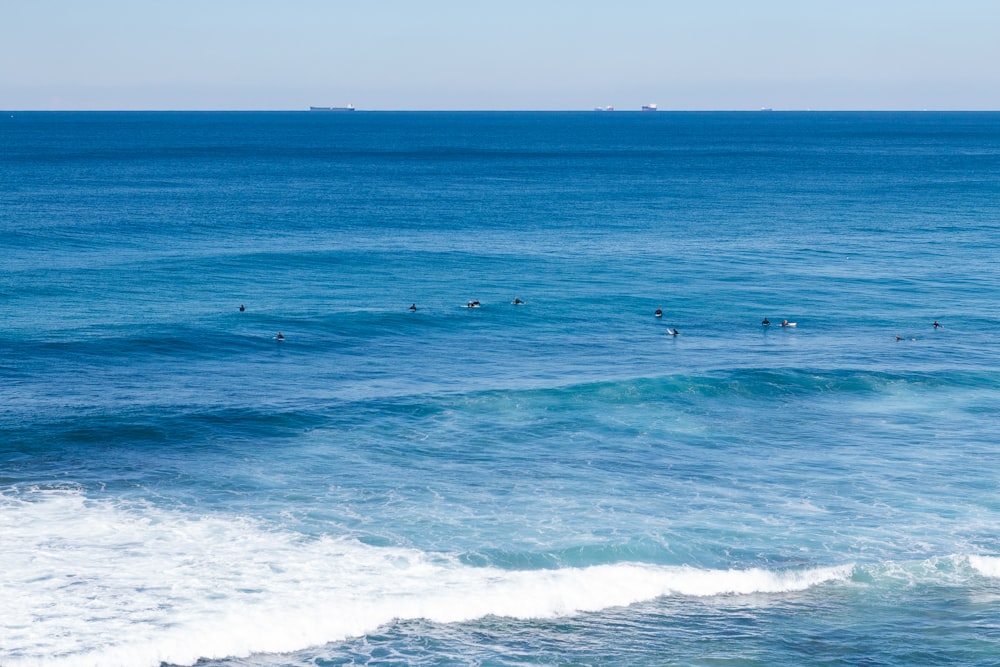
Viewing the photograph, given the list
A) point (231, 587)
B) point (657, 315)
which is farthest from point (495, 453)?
point (657, 315)

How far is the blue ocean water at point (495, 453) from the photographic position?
33.1 meters

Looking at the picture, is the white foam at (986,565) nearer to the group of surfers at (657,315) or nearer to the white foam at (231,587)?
the white foam at (231,587)

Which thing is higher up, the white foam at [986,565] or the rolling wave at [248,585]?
the white foam at [986,565]

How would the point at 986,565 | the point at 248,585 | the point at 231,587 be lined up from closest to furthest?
the point at 231,587, the point at 248,585, the point at 986,565

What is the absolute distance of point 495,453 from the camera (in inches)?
1937

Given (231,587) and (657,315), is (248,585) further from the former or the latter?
(657,315)

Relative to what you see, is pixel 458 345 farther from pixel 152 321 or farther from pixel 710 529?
pixel 710 529

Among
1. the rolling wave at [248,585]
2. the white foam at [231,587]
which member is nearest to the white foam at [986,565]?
the rolling wave at [248,585]

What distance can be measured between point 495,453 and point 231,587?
654 inches

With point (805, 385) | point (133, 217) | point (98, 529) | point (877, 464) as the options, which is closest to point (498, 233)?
point (133, 217)

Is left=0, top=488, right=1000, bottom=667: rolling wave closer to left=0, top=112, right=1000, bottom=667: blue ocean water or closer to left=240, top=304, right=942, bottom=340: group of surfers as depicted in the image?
left=0, top=112, right=1000, bottom=667: blue ocean water

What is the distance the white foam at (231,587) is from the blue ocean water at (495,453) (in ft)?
0.42

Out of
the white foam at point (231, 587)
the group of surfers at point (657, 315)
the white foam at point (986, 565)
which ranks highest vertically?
the group of surfers at point (657, 315)

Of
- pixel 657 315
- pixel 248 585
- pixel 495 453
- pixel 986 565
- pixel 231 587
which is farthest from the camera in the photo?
pixel 657 315
